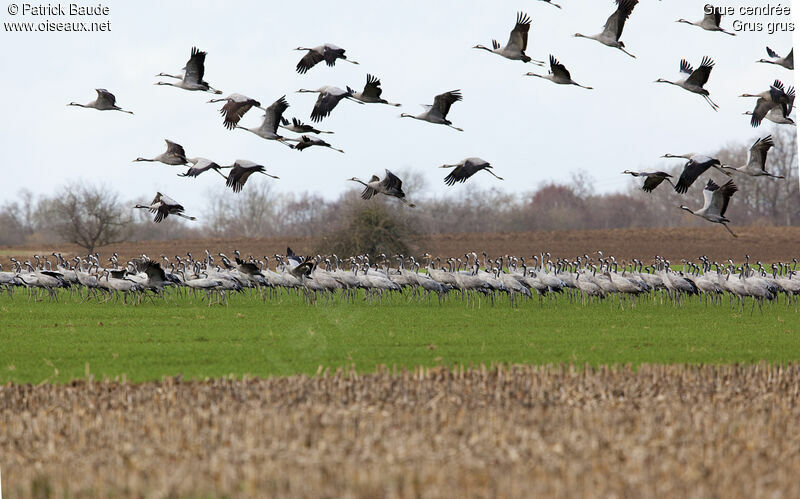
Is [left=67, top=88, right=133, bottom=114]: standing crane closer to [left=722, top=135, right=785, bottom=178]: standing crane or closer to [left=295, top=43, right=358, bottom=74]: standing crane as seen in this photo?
[left=295, top=43, right=358, bottom=74]: standing crane

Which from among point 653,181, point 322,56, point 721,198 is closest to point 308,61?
point 322,56

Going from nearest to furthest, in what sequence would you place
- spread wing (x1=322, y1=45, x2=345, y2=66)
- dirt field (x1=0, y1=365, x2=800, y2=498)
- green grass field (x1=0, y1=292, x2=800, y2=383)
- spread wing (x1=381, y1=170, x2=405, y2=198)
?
dirt field (x1=0, y1=365, x2=800, y2=498) → green grass field (x1=0, y1=292, x2=800, y2=383) → spread wing (x1=322, y1=45, x2=345, y2=66) → spread wing (x1=381, y1=170, x2=405, y2=198)

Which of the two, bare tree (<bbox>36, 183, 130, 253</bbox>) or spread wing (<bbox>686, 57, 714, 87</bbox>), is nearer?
spread wing (<bbox>686, 57, 714, 87</bbox>)

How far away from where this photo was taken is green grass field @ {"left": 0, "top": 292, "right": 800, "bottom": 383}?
1498 cm

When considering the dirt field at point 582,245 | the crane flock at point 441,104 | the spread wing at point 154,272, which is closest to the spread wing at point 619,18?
the crane flock at point 441,104

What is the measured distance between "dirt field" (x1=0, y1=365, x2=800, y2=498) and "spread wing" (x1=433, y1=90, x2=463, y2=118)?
603 cm

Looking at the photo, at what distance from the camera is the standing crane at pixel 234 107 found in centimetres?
1745

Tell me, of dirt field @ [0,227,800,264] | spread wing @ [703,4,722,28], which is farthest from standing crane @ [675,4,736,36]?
dirt field @ [0,227,800,264]

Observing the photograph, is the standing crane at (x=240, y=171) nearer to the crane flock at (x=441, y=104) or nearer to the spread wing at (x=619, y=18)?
the crane flock at (x=441, y=104)

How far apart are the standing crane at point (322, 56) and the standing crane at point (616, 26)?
4300 millimetres

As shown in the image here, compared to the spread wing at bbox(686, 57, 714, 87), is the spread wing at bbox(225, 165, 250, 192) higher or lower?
lower

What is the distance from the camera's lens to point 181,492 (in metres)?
7.40

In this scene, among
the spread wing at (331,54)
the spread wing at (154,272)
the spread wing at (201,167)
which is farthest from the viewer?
the spread wing at (154,272)

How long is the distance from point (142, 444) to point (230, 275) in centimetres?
2136
